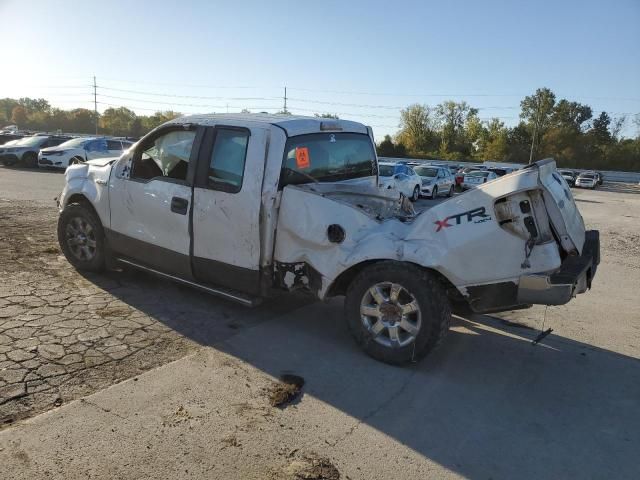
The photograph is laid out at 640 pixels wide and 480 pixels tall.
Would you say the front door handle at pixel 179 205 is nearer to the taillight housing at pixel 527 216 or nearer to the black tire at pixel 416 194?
the taillight housing at pixel 527 216

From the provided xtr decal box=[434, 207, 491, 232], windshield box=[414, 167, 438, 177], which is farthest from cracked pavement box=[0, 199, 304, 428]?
windshield box=[414, 167, 438, 177]

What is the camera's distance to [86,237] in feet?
19.1

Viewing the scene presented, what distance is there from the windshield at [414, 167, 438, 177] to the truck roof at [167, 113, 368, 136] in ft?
64.5

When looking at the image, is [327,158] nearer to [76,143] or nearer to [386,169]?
[386,169]

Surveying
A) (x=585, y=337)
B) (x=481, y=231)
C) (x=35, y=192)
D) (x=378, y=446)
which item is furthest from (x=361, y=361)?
(x=35, y=192)

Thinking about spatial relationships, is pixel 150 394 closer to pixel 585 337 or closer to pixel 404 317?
pixel 404 317

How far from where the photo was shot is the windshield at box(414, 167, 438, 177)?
2419 centimetres

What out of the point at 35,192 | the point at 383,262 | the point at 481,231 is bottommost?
the point at 35,192

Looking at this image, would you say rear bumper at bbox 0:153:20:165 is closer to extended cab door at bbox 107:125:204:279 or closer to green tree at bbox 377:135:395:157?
extended cab door at bbox 107:125:204:279

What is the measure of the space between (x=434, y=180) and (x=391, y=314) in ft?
67.5

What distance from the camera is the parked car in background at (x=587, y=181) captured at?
42625 millimetres

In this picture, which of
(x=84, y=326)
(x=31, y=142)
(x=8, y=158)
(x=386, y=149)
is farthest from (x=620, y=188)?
(x=84, y=326)

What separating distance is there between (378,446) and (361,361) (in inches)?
45.9

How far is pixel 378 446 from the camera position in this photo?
2961mm
